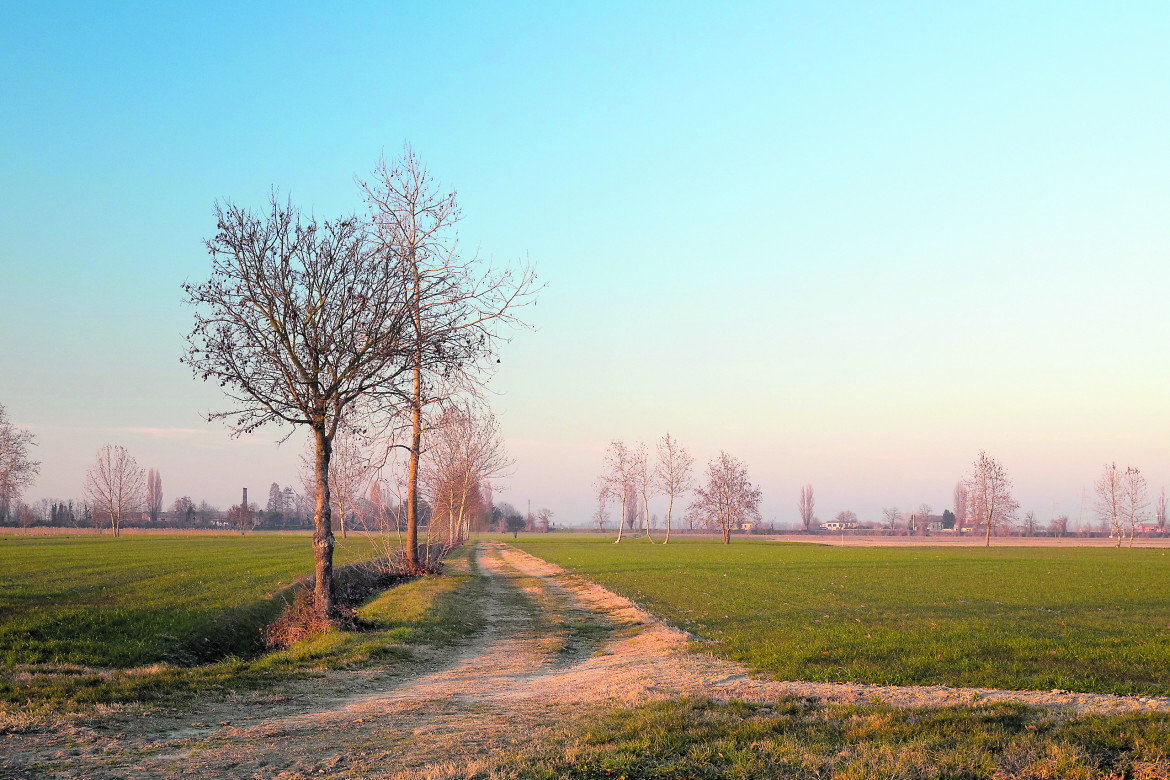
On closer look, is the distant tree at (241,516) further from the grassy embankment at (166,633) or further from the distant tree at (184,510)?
the grassy embankment at (166,633)

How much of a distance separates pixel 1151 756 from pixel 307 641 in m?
13.8

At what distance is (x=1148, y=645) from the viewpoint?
13.0m

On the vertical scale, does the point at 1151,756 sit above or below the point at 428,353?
below

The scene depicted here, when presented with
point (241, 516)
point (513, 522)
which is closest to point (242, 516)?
point (241, 516)

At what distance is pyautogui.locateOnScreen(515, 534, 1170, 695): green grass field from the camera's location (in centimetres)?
1082

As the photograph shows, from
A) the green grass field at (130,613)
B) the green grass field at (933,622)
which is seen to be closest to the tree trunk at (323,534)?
the green grass field at (130,613)

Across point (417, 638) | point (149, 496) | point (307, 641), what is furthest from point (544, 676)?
point (149, 496)

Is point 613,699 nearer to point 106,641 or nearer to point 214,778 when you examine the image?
point 214,778

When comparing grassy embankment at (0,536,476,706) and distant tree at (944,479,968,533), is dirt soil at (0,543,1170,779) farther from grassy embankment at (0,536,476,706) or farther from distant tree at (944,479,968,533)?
distant tree at (944,479,968,533)

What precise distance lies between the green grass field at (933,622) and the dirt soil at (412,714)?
1.10m

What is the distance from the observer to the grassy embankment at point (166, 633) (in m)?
10.0

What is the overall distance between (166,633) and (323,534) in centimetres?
383

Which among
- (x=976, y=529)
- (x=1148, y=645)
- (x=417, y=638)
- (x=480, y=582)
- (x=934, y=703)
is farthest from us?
(x=976, y=529)

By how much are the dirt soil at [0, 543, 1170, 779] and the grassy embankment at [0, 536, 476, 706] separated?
1144mm
